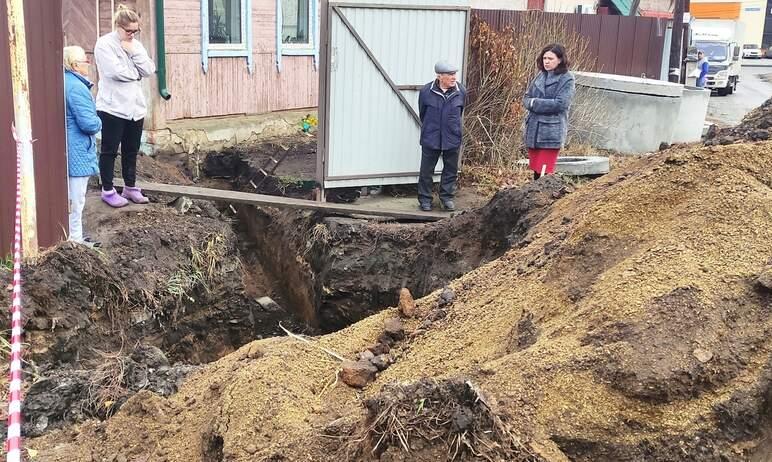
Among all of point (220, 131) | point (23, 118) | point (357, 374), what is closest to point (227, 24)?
point (220, 131)

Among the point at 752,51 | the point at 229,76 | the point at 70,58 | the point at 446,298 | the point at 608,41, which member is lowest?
the point at 446,298

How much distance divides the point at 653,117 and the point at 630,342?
10.2m

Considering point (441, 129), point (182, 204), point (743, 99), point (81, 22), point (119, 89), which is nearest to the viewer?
point (119, 89)

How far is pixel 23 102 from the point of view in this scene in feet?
17.3

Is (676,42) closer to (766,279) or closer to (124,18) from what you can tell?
(124,18)

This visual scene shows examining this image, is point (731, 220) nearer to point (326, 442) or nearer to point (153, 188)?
point (326, 442)

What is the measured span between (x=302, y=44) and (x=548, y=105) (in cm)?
657

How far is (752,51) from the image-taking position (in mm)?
43031

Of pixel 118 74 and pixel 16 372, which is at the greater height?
pixel 118 74

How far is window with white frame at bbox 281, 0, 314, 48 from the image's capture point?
12.3m

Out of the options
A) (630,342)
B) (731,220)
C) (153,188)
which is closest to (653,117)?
(153,188)

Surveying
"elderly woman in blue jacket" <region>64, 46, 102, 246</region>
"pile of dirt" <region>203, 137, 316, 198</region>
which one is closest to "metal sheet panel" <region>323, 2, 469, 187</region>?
"pile of dirt" <region>203, 137, 316, 198</region>

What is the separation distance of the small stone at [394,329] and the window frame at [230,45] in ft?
25.8

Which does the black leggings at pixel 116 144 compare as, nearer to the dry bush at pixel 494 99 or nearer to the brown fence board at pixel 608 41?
the dry bush at pixel 494 99
